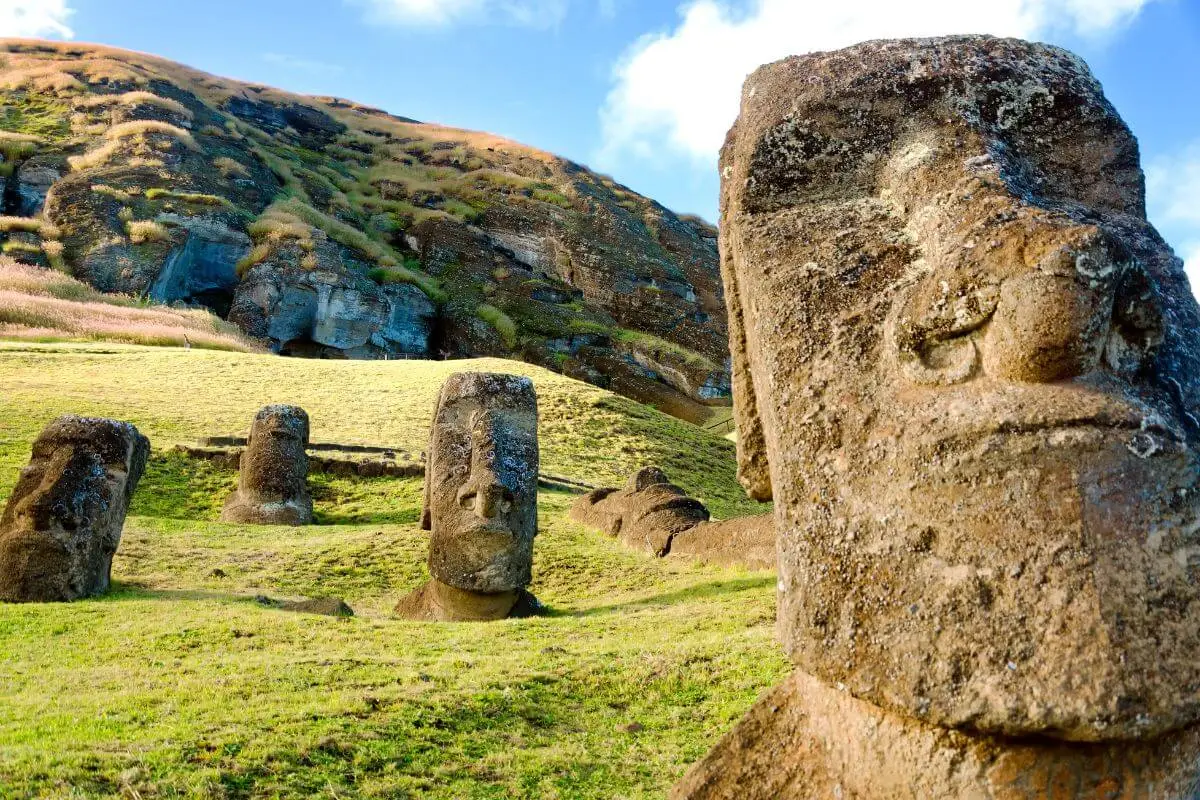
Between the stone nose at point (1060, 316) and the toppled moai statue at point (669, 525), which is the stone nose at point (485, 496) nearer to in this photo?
the toppled moai statue at point (669, 525)

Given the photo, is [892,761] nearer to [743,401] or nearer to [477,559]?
[743,401]

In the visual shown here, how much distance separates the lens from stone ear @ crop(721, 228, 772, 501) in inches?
141

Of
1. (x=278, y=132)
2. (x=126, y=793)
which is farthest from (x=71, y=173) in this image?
(x=126, y=793)

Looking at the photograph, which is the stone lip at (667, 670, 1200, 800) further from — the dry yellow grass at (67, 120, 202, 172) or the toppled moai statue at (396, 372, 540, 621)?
the dry yellow grass at (67, 120, 202, 172)

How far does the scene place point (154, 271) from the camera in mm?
44250

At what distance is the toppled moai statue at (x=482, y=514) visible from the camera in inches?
450

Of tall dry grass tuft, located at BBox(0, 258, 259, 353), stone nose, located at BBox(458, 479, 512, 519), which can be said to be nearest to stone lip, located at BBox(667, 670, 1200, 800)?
stone nose, located at BBox(458, 479, 512, 519)

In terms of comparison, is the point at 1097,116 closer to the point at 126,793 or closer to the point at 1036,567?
the point at 1036,567

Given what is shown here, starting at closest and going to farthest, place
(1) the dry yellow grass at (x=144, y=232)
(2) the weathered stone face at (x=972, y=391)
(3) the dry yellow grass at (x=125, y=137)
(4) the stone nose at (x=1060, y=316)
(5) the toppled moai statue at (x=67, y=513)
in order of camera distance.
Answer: (2) the weathered stone face at (x=972, y=391), (4) the stone nose at (x=1060, y=316), (5) the toppled moai statue at (x=67, y=513), (1) the dry yellow grass at (x=144, y=232), (3) the dry yellow grass at (x=125, y=137)

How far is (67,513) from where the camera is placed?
1133cm

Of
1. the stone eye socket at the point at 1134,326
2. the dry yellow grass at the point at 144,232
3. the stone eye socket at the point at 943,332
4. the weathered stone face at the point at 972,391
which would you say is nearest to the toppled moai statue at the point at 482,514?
the weathered stone face at the point at 972,391

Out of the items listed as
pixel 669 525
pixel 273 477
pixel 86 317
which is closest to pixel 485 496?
pixel 669 525

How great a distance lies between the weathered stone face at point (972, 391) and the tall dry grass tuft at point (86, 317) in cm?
3565

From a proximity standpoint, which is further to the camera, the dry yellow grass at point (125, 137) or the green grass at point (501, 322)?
the dry yellow grass at point (125, 137)
